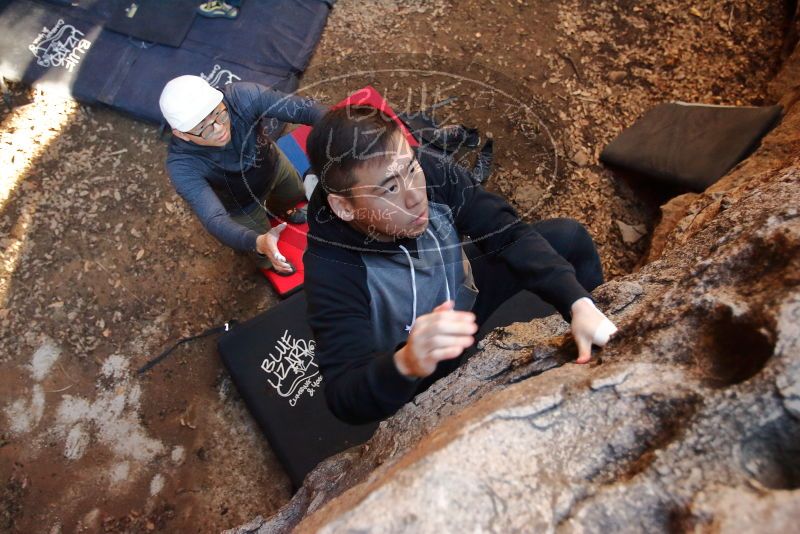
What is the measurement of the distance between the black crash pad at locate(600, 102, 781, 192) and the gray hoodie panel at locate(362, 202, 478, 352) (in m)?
1.34

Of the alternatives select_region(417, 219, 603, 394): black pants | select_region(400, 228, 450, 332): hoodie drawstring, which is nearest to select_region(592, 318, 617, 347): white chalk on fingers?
select_region(400, 228, 450, 332): hoodie drawstring

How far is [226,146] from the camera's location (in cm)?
230

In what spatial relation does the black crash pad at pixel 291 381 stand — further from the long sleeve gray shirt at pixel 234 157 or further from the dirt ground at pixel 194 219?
the long sleeve gray shirt at pixel 234 157

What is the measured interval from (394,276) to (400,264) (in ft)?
0.12

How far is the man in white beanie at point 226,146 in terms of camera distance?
212cm

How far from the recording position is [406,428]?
1455mm

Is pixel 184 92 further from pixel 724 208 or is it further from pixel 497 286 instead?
pixel 724 208

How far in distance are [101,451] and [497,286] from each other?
77.8 inches

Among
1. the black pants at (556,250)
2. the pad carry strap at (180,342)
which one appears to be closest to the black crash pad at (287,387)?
the pad carry strap at (180,342)

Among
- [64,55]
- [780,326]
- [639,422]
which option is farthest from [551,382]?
[64,55]

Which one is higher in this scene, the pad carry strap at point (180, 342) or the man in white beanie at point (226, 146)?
the man in white beanie at point (226, 146)

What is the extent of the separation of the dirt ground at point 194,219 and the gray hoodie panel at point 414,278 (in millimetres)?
819

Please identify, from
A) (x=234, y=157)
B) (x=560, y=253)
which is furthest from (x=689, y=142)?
(x=234, y=157)

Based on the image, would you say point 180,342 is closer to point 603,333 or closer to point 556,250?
point 556,250
